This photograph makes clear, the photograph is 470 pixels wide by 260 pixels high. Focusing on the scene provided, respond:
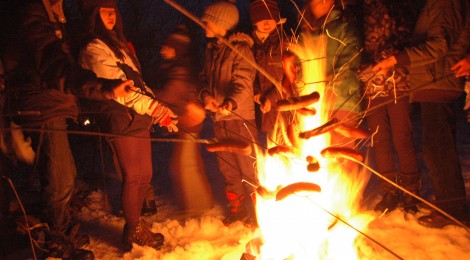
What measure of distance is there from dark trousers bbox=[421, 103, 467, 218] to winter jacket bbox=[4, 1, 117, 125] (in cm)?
292

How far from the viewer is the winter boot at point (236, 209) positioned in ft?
13.7

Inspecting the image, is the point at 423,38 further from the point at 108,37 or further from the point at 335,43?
the point at 108,37

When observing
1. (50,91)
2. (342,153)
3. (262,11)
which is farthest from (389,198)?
(50,91)

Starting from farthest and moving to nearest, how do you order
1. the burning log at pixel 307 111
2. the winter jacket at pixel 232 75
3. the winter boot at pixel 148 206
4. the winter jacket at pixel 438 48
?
the winter boot at pixel 148 206 → the winter jacket at pixel 232 75 → the winter jacket at pixel 438 48 → the burning log at pixel 307 111

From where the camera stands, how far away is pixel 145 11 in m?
11.6

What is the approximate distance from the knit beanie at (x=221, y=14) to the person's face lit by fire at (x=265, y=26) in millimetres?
304

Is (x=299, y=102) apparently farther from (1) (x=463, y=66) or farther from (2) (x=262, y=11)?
(2) (x=262, y=11)

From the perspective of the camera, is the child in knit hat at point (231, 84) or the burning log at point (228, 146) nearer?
the burning log at point (228, 146)

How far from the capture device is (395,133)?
3.91 m

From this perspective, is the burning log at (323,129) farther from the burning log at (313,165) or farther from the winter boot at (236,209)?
the winter boot at (236,209)

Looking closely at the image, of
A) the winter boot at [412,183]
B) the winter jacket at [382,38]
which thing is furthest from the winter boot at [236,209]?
the winter jacket at [382,38]

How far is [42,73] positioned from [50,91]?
11.3 inches

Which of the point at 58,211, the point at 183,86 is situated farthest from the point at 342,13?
the point at 58,211

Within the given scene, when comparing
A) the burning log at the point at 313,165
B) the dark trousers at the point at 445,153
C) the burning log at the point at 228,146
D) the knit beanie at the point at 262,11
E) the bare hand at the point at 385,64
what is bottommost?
the dark trousers at the point at 445,153
